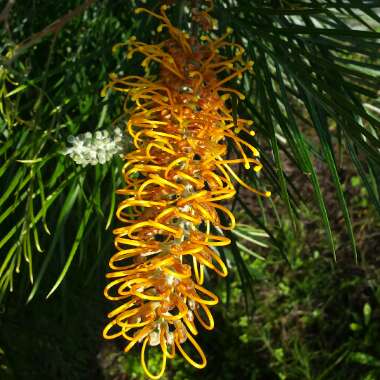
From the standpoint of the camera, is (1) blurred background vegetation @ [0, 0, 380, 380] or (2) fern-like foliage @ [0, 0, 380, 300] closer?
(2) fern-like foliage @ [0, 0, 380, 300]

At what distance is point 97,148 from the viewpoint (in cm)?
40

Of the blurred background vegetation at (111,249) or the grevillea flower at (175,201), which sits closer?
the grevillea flower at (175,201)

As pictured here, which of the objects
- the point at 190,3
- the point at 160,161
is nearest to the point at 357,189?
the point at 190,3

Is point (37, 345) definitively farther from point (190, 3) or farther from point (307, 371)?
point (190, 3)

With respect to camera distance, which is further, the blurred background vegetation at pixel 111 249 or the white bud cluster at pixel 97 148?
the blurred background vegetation at pixel 111 249

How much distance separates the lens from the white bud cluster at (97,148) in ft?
1.31

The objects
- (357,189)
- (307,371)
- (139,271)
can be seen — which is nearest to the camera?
(139,271)

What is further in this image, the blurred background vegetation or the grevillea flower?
the blurred background vegetation

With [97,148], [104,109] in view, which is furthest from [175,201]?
[104,109]

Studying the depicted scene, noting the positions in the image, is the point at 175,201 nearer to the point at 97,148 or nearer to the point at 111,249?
the point at 97,148

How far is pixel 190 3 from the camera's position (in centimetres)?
47

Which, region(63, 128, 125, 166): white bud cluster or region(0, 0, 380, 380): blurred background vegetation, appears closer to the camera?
region(63, 128, 125, 166): white bud cluster

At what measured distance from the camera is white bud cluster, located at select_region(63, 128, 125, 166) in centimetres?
40

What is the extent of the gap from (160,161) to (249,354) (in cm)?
89
